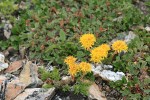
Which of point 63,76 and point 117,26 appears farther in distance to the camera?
point 117,26

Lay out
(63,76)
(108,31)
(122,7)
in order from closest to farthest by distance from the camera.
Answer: (63,76), (108,31), (122,7)

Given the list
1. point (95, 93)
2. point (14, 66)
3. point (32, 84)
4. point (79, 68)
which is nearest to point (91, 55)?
point (79, 68)

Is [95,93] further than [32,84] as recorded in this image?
No

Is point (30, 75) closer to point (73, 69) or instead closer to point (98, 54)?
point (73, 69)

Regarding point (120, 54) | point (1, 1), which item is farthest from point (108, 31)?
point (1, 1)

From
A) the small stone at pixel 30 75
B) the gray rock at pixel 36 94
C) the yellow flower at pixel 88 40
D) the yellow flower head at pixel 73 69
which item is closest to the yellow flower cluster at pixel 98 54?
the yellow flower at pixel 88 40

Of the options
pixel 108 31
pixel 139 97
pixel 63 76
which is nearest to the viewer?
pixel 139 97

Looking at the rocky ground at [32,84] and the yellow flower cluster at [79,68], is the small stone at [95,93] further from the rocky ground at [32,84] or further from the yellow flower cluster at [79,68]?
the yellow flower cluster at [79,68]

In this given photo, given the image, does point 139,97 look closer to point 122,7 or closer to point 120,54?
point 120,54
